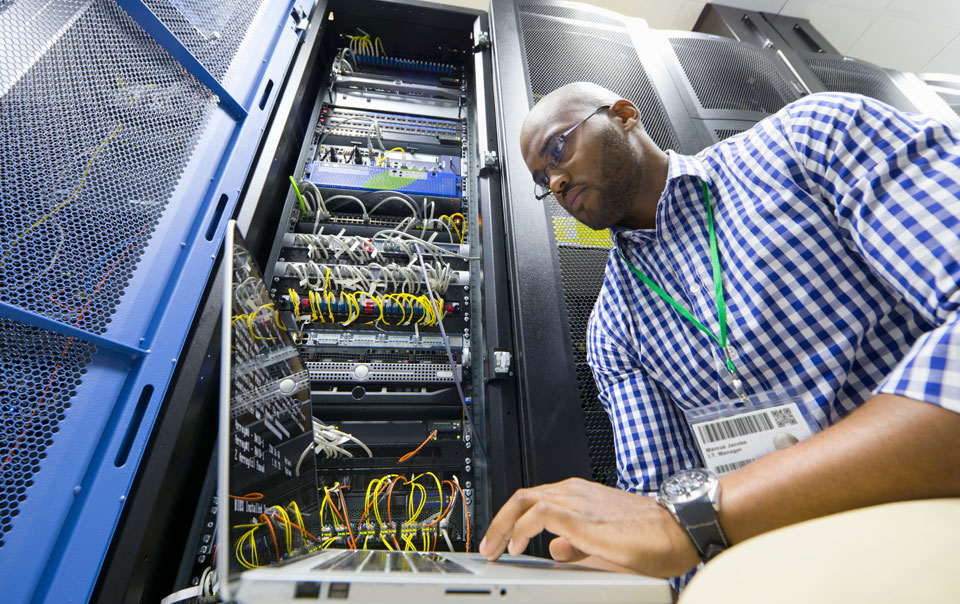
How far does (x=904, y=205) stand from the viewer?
2.07 feet

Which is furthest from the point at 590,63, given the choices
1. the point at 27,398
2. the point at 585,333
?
the point at 27,398

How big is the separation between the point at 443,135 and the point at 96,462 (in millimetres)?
2062

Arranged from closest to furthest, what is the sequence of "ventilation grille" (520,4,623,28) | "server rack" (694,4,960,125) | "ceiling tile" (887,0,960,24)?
1. "ventilation grille" (520,4,623,28)
2. "server rack" (694,4,960,125)
3. "ceiling tile" (887,0,960,24)

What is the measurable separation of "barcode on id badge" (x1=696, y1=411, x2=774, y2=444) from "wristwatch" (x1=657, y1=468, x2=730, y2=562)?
0.99 feet

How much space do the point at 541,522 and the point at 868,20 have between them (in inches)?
222

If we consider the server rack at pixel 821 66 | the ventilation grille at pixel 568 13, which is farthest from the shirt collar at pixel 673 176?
the server rack at pixel 821 66

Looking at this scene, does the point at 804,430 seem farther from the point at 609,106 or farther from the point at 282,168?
the point at 282,168

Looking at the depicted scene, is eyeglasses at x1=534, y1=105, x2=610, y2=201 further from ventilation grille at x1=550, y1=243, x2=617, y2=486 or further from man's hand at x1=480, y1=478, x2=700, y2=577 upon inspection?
man's hand at x1=480, y1=478, x2=700, y2=577

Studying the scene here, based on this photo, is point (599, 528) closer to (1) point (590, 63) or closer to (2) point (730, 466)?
(2) point (730, 466)

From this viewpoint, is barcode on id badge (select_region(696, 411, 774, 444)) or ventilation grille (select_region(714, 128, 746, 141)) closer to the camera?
barcode on id badge (select_region(696, 411, 774, 444))

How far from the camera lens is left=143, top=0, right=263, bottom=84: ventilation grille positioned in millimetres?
1249

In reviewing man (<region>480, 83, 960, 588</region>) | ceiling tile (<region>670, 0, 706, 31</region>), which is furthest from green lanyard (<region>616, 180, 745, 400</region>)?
ceiling tile (<region>670, 0, 706, 31</region>)

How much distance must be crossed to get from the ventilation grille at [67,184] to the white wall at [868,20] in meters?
3.27

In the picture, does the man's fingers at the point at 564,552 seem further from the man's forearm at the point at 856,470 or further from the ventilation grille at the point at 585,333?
the ventilation grille at the point at 585,333
